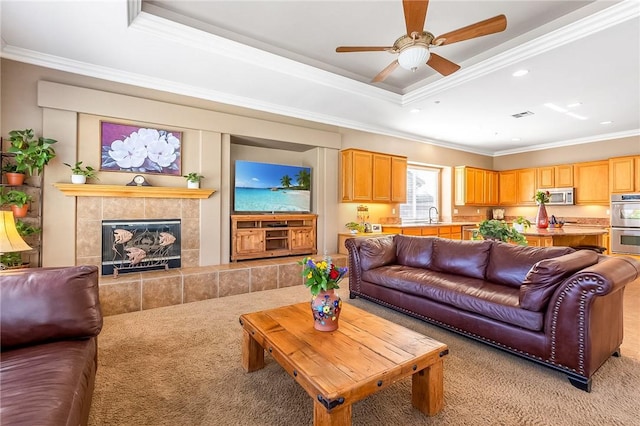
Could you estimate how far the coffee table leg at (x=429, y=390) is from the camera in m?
1.65

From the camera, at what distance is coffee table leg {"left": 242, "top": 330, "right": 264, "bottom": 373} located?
209cm

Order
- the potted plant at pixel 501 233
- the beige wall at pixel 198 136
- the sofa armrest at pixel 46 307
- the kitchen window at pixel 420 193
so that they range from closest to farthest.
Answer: the sofa armrest at pixel 46 307 < the beige wall at pixel 198 136 < the potted plant at pixel 501 233 < the kitchen window at pixel 420 193

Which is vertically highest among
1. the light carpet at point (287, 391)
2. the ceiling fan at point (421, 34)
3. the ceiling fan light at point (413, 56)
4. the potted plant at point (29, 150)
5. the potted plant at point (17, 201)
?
the ceiling fan at point (421, 34)

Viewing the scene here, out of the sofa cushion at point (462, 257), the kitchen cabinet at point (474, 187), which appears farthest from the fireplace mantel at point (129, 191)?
the kitchen cabinet at point (474, 187)

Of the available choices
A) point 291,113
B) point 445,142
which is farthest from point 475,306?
point 445,142

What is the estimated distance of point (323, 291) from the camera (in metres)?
1.92

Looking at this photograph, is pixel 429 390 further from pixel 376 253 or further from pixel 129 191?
pixel 129 191

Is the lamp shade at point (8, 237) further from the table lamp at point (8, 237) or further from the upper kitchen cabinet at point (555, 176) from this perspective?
the upper kitchen cabinet at point (555, 176)

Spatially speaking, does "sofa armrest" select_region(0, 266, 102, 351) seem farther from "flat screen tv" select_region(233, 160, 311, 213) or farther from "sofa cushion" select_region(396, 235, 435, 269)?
"sofa cushion" select_region(396, 235, 435, 269)

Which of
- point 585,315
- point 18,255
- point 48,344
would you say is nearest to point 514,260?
point 585,315

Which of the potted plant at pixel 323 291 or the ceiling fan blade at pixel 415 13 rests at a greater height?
the ceiling fan blade at pixel 415 13

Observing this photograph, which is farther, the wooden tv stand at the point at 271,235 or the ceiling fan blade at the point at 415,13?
the wooden tv stand at the point at 271,235

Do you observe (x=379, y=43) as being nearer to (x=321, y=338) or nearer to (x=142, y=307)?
(x=321, y=338)

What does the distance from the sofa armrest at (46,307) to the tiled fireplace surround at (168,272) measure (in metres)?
1.80
